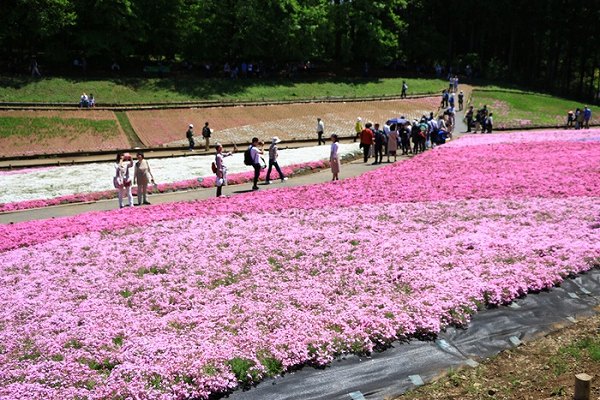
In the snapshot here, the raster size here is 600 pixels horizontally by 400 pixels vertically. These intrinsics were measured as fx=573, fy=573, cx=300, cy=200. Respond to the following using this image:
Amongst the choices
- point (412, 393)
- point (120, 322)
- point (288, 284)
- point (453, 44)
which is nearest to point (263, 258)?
point (288, 284)

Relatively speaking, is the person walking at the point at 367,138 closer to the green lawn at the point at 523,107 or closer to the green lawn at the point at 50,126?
the green lawn at the point at 50,126

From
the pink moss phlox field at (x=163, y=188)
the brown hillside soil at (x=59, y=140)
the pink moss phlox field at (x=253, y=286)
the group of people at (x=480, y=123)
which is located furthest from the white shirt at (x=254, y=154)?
the group of people at (x=480, y=123)

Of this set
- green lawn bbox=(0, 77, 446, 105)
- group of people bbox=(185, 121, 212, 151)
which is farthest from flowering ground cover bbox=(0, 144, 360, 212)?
green lawn bbox=(0, 77, 446, 105)

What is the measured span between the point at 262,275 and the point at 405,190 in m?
9.84

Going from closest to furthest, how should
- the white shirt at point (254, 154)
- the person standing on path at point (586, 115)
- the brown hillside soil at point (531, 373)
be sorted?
the brown hillside soil at point (531, 373)
the white shirt at point (254, 154)
the person standing on path at point (586, 115)

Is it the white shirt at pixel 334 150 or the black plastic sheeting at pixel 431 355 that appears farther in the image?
the white shirt at pixel 334 150

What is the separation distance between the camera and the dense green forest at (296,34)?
5478 cm

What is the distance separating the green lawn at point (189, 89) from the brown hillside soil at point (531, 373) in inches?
1791

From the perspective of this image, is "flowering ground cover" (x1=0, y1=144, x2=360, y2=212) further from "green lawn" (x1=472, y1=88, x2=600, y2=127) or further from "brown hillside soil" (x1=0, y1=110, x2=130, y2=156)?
"green lawn" (x1=472, y1=88, x2=600, y2=127)

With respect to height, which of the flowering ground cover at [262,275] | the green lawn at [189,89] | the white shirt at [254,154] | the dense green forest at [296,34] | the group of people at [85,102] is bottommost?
the flowering ground cover at [262,275]

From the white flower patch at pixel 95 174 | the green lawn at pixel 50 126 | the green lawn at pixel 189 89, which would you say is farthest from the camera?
the green lawn at pixel 189 89

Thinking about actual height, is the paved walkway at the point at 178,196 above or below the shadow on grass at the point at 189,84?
below

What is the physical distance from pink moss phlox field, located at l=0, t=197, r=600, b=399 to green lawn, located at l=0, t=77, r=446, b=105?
36.2m

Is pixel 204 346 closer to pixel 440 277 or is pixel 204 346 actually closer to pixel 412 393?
pixel 412 393
